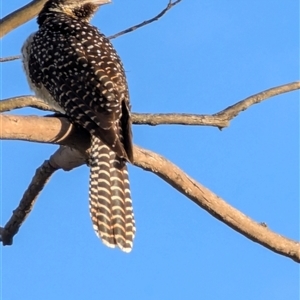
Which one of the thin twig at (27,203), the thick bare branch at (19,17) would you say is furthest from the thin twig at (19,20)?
the thin twig at (27,203)

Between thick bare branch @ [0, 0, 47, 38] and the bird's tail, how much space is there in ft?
4.89

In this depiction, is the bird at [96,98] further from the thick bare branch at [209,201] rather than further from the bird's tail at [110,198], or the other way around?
the thick bare branch at [209,201]

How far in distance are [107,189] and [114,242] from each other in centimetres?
37

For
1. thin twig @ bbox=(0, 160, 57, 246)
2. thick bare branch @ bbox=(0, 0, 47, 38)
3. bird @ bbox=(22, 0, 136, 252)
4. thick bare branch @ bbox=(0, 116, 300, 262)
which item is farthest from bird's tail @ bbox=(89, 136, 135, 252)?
thick bare branch @ bbox=(0, 0, 47, 38)

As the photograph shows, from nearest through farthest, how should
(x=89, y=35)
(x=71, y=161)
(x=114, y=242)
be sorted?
1. (x=114, y=242)
2. (x=71, y=161)
3. (x=89, y=35)

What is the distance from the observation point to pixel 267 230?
5.81 metres

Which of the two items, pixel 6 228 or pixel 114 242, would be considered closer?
pixel 114 242

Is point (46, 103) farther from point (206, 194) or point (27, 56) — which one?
point (206, 194)

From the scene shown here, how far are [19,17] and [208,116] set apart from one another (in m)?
1.83

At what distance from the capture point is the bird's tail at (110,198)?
564cm

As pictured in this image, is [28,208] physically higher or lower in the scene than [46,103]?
lower

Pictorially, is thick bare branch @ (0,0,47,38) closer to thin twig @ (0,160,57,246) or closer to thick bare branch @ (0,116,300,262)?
thin twig @ (0,160,57,246)

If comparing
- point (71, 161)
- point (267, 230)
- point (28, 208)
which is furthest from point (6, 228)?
point (267, 230)

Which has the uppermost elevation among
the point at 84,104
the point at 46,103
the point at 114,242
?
the point at 46,103
